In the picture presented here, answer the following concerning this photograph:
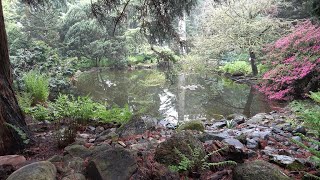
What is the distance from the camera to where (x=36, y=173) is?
1.85 metres

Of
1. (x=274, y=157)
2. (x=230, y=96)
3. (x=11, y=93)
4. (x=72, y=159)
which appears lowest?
(x=230, y=96)

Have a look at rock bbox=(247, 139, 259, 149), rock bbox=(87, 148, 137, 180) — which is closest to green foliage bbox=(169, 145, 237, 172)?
rock bbox=(87, 148, 137, 180)

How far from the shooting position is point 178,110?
9227mm

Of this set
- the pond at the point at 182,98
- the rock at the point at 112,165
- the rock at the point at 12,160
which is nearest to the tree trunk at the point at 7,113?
the rock at the point at 12,160

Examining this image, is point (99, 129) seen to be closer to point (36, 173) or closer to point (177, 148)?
point (177, 148)

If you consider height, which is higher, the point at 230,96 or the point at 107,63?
the point at 107,63

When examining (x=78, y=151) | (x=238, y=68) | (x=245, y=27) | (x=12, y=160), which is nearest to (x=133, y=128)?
(x=78, y=151)

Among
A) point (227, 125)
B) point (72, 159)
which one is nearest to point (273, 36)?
point (227, 125)

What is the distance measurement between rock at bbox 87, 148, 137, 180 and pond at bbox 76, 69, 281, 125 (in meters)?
4.86

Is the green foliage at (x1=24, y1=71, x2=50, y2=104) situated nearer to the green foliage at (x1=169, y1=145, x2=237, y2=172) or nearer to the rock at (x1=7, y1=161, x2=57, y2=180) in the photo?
the rock at (x1=7, y1=161, x2=57, y2=180)

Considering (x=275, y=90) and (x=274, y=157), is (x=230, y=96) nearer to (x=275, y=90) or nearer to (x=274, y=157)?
(x=275, y=90)

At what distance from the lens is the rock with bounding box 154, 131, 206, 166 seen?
2236 millimetres

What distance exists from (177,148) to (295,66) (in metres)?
7.93

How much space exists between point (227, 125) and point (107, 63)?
17928 millimetres
